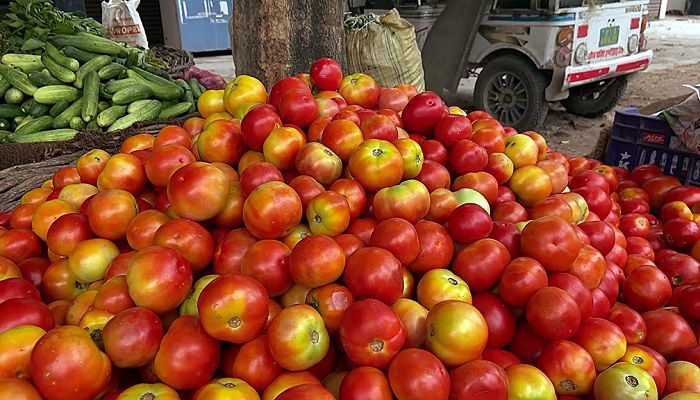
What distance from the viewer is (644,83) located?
375 inches

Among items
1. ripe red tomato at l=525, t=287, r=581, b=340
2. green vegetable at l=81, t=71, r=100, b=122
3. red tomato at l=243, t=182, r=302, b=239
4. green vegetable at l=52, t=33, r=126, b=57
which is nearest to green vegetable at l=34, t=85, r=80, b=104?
green vegetable at l=81, t=71, r=100, b=122

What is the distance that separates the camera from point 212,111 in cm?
241

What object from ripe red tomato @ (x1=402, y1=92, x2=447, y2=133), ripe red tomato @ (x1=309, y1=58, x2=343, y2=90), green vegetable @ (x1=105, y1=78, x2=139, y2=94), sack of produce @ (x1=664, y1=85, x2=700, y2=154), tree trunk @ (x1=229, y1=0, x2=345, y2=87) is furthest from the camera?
green vegetable @ (x1=105, y1=78, x2=139, y2=94)

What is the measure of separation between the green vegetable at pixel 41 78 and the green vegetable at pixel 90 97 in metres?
0.29

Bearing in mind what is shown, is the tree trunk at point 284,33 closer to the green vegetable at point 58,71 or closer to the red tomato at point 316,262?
the green vegetable at point 58,71

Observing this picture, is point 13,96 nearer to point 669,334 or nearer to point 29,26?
point 29,26

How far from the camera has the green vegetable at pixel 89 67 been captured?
4473 mm

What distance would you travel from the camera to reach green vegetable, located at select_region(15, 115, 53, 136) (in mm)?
4055

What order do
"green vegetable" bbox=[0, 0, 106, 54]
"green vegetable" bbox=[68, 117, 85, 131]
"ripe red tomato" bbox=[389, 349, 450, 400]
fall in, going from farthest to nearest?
1. "green vegetable" bbox=[0, 0, 106, 54]
2. "green vegetable" bbox=[68, 117, 85, 131]
3. "ripe red tomato" bbox=[389, 349, 450, 400]

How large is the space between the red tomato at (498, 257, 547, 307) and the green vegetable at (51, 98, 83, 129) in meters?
3.82

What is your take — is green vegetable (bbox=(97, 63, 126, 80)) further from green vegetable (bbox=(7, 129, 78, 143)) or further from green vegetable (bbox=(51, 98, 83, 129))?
green vegetable (bbox=(7, 129, 78, 143))

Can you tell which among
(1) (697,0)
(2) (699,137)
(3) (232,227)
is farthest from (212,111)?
(1) (697,0)

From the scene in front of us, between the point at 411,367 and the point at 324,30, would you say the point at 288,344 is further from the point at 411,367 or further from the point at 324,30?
the point at 324,30

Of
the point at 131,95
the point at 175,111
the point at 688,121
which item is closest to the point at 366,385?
the point at 688,121
